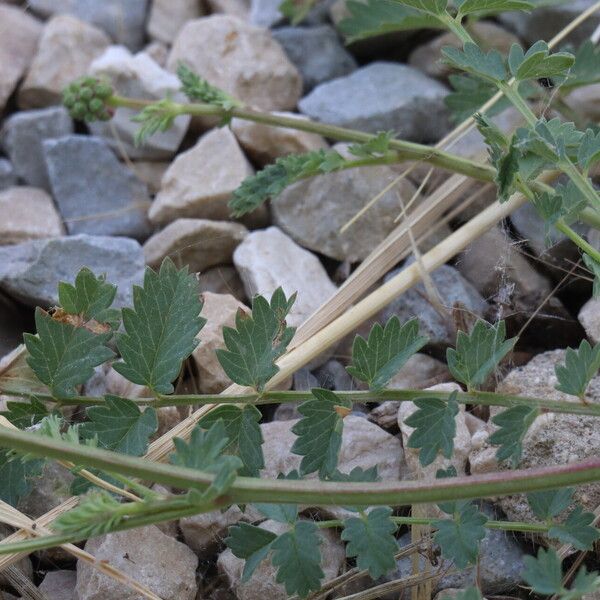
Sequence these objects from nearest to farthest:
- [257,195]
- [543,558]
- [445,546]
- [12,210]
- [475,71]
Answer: [543,558] < [445,546] < [475,71] < [257,195] < [12,210]

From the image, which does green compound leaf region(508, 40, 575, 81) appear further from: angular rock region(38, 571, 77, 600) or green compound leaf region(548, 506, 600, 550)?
angular rock region(38, 571, 77, 600)

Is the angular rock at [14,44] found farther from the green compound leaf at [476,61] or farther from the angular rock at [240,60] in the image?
the green compound leaf at [476,61]

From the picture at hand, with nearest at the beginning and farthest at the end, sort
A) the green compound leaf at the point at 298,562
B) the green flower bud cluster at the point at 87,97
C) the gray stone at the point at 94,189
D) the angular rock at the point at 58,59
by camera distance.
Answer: the green compound leaf at the point at 298,562
the green flower bud cluster at the point at 87,97
the gray stone at the point at 94,189
the angular rock at the point at 58,59

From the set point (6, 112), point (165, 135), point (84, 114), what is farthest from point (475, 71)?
point (6, 112)

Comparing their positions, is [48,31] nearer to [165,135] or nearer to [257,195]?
[165,135]

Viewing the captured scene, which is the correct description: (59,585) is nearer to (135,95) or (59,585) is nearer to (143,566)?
(143,566)

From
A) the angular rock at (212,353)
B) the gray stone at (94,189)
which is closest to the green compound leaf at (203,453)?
the angular rock at (212,353)
